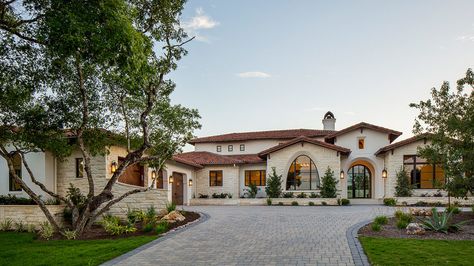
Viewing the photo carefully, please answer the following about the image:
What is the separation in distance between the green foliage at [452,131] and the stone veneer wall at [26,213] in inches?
570

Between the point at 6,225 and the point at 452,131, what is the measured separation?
17.2 m

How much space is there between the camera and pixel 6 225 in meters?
14.5

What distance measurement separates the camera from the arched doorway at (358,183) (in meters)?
27.7

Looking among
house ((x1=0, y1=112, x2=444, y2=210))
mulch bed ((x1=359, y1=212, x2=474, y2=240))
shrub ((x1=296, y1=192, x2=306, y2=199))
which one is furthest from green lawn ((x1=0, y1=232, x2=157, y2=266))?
shrub ((x1=296, y1=192, x2=306, y2=199))

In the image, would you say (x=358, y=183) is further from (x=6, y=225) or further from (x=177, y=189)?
(x=6, y=225)

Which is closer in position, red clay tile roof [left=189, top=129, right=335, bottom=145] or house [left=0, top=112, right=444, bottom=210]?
house [left=0, top=112, right=444, bottom=210]

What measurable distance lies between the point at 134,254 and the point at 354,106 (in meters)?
19.0

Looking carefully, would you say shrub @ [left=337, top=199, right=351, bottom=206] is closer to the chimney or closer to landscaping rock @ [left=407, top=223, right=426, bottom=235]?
the chimney

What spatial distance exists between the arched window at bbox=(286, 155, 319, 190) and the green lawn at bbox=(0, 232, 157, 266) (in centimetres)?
1682

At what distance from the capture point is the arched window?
26.3 meters

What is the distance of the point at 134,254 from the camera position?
8.90 meters

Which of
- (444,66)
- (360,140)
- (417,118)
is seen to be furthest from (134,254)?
(360,140)

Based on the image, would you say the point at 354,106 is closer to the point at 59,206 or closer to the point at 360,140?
the point at 360,140

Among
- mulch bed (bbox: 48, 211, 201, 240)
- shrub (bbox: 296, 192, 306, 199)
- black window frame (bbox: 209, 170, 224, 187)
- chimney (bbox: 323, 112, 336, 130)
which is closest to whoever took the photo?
mulch bed (bbox: 48, 211, 201, 240)
